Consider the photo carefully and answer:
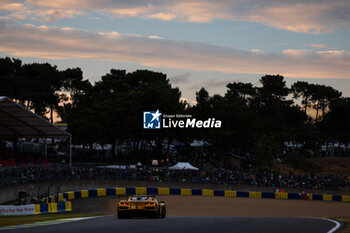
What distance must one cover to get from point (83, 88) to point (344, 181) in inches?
2150

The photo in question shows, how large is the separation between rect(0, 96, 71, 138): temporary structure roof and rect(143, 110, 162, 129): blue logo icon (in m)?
21.1

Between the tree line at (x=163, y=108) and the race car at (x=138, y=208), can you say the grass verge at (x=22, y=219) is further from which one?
the tree line at (x=163, y=108)

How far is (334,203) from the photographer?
53906 millimetres

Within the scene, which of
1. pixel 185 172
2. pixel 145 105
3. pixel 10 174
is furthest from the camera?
pixel 145 105

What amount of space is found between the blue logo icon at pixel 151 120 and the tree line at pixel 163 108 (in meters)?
0.91

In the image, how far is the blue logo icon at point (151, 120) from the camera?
7400 cm

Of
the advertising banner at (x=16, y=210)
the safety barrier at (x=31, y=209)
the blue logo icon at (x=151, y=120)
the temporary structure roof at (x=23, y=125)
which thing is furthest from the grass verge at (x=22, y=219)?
the blue logo icon at (x=151, y=120)

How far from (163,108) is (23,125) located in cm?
2930

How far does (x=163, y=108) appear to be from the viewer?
78.2 meters

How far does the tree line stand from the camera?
252 feet

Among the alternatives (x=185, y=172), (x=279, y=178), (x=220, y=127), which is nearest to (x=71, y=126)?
(x=220, y=127)

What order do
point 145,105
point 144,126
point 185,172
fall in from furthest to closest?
point 145,105 < point 144,126 < point 185,172

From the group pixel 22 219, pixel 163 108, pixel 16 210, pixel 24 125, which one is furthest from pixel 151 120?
pixel 22 219

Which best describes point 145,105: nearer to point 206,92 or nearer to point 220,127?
point 220,127
